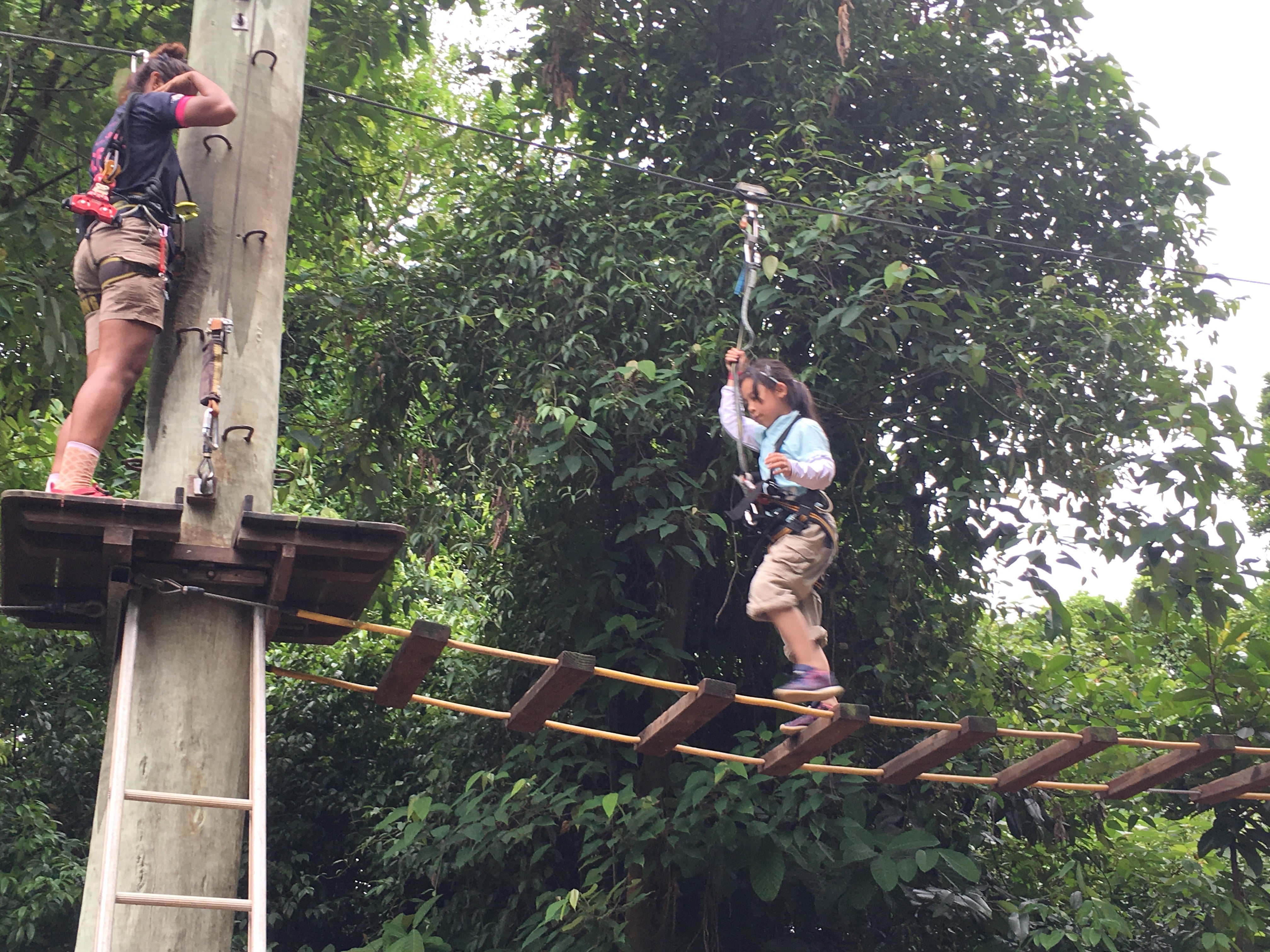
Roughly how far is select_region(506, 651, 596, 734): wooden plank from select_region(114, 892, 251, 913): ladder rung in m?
1.31

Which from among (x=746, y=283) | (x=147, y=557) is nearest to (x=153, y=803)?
(x=147, y=557)

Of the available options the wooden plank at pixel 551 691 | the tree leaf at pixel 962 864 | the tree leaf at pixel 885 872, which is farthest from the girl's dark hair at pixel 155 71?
the tree leaf at pixel 962 864

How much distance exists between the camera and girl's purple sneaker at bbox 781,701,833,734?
14.7 ft

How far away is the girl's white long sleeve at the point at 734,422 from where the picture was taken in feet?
16.2

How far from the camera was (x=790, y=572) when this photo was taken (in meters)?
4.67

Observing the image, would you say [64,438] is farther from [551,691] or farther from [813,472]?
[813,472]

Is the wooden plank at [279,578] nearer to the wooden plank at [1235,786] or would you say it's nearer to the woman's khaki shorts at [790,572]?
the woman's khaki shorts at [790,572]

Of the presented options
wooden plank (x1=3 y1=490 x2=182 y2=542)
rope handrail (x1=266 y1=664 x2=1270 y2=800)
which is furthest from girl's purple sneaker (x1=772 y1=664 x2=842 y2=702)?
wooden plank (x1=3 y1=490 x2=182 y2=542)

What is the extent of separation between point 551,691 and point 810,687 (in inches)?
42.2

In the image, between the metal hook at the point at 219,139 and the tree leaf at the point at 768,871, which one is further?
the tree leaf at the point at 768,871

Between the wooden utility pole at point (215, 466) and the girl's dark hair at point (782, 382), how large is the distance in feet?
6.49

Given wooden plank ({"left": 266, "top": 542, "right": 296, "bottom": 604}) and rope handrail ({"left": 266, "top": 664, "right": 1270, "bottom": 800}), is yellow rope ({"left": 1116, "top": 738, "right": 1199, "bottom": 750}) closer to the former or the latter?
rope handrail ({"left": 266, "top": 664, "right": 1270, "bottom": 800})

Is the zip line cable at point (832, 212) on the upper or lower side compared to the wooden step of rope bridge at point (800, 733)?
upper

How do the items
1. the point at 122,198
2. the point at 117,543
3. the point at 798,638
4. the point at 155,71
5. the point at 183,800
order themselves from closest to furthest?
the point at 183,800, the point at 117,543, the point at 122,198, the point at 155,71, the point at 798,638
